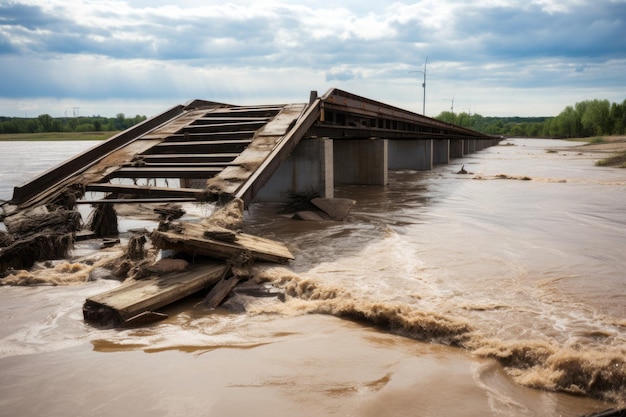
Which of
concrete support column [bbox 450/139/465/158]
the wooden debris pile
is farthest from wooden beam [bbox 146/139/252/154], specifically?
concrete support column [bbox 450/139/465/158]

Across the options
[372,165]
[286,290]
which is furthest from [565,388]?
[372,165]

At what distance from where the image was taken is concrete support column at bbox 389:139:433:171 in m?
33.8

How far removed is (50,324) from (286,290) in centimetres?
264

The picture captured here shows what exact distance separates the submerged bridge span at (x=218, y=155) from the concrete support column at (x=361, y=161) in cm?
28

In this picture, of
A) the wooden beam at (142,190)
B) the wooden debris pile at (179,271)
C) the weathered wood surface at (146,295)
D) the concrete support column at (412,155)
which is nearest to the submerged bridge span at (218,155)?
the wooden beam at (142,190)

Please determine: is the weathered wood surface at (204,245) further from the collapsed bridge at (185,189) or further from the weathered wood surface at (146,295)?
the weathered wood surface at (146,295)

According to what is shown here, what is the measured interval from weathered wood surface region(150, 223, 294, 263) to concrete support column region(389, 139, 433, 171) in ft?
91.6

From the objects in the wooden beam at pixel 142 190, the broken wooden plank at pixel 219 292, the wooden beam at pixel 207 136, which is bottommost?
the broken wooden plank at pixel 219 292

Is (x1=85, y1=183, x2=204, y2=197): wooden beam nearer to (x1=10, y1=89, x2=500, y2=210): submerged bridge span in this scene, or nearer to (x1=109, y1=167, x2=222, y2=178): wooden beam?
(x1=10, y1=89, x2=500, y2=210): submerged bridge span

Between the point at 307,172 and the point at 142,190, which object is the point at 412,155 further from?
the point at 142,190

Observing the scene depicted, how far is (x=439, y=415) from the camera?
3268 millimetres

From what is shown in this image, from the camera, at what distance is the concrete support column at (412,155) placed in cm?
3378

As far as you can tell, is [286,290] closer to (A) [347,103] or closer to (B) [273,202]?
(B) [273,202]

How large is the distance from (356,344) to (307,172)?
966 cm
